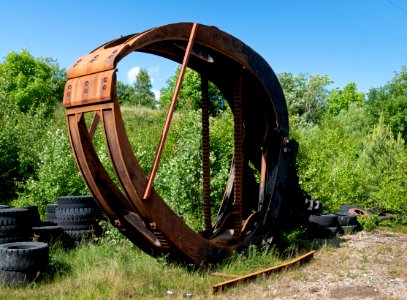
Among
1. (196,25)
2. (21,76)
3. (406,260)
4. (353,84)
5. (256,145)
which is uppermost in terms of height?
(353,84)

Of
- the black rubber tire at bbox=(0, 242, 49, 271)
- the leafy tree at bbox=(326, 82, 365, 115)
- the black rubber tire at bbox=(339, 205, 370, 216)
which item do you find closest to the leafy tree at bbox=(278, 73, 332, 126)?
the leafy tree at bbox=(326, 82, 365, 115)

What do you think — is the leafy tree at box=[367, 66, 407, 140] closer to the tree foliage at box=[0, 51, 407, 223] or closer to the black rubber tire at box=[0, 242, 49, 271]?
→ the tree foliage at box=[0, 51, 407, 223]

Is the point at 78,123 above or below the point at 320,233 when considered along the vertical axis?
above

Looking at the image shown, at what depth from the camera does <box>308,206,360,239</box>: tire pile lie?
400 inches

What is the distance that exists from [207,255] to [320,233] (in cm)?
394

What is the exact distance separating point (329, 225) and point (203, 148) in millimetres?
4156

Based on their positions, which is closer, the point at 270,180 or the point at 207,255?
the point at 207,255

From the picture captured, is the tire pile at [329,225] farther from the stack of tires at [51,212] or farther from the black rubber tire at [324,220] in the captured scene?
the stack of tires at [51,212]

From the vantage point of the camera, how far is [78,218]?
31.0 feet

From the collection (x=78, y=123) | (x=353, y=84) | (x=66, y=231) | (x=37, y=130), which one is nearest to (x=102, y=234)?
(x=66, y=231)

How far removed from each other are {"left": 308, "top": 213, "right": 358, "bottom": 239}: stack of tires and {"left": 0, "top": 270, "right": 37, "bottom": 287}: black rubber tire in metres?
5.61

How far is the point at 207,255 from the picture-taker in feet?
22.7

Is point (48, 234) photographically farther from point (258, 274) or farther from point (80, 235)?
point (258, 274)

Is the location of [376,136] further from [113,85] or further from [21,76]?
[21,76]
